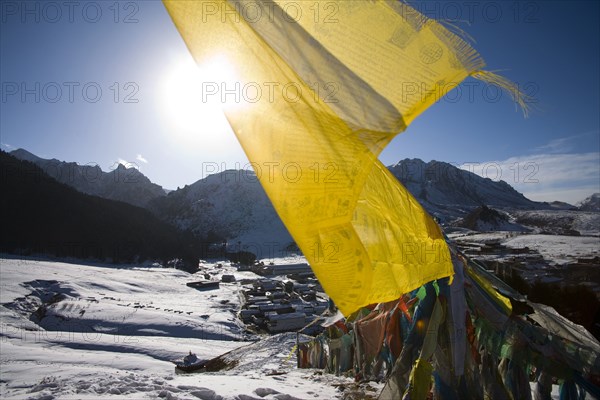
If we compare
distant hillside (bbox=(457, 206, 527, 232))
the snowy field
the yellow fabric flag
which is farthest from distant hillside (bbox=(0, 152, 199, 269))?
distant hillside (bbox=(457, 206, 527, 232))

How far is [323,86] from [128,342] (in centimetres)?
2277

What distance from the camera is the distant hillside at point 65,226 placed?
2749 inches

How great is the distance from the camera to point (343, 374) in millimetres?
9180

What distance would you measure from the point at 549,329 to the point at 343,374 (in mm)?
5771

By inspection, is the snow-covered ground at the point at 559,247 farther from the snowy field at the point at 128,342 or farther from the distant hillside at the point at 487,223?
the snowy field at the point at 128,342

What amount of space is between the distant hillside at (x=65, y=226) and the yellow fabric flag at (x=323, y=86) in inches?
3296

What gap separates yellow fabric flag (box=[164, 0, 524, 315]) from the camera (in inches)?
67.5

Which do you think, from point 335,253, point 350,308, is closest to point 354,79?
point 335,253

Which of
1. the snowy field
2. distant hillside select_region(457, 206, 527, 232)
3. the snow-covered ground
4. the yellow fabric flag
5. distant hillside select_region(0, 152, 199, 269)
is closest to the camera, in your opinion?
the yellow fabric flag

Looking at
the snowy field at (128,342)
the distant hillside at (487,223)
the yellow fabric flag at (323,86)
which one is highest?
the distant hillside at (487,223)

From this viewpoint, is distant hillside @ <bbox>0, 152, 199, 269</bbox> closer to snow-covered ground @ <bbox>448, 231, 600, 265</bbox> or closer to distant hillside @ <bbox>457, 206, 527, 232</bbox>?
snow-covered ground @ <bbox>448, 231, 600, 265</bbox>

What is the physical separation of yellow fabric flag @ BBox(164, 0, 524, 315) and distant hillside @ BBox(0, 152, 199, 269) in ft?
275

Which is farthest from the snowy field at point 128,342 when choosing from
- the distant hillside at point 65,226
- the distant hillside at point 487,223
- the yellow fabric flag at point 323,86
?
the distant hillside at point 487,223

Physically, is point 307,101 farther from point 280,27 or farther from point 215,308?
point 215,308
